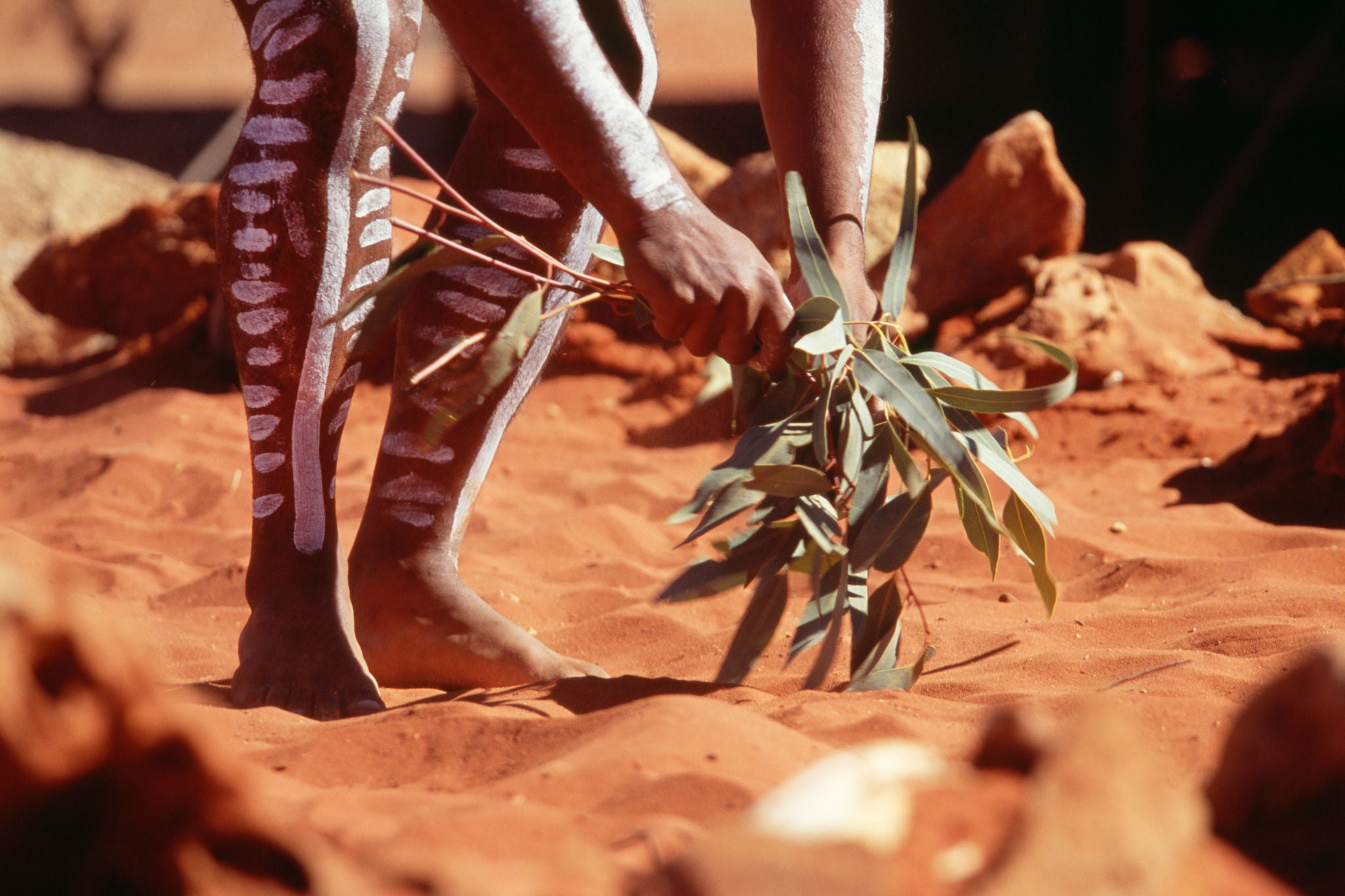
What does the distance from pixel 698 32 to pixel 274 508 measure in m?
7.25

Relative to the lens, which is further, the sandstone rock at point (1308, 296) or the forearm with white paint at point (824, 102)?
the sandstone rock at point (1308, 296)

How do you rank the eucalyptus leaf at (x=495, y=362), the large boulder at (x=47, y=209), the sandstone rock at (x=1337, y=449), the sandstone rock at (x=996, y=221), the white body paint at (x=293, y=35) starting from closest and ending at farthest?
the eucalyptus leaf at (x=495, y=362) → the white body paint at (x=293, y=35) → the sandstone rock at (x=1337, y=449) → the sandstone rock at (x=996, y=221) → the large boulder at (x=47, y=209)

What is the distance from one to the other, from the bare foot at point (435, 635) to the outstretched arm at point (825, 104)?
0.74 metres

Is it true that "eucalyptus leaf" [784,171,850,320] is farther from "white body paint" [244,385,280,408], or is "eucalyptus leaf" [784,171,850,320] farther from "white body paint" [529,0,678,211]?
"white body paint" [244,385,280,408]

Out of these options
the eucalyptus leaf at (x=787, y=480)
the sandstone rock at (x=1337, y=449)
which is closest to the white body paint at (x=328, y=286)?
the eucalyptus leaf at (x=787, y=480)

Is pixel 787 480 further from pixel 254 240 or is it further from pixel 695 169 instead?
pixel 695 169

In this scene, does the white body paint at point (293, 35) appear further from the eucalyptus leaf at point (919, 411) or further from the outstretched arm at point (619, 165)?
the eucalyptus leaf at point (919, 411)

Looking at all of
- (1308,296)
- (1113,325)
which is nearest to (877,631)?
(1113,325)

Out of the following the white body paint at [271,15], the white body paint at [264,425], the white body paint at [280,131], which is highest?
the white body paint at [271,15]

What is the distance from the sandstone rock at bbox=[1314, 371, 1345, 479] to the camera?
319 centimetres

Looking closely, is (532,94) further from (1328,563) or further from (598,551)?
(1328,563)

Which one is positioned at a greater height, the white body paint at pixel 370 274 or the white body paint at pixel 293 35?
the white body paint at pixel 293 35

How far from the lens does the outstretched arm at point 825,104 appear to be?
6.52 ft

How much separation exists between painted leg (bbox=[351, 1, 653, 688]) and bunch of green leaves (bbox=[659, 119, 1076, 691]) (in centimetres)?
36
